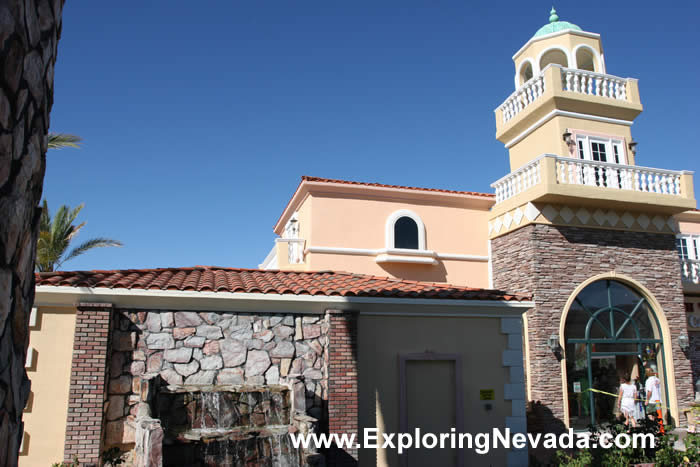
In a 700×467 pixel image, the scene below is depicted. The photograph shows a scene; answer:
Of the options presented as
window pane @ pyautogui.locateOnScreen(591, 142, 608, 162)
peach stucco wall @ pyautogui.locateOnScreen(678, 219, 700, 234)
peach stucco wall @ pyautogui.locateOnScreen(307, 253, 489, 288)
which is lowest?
peach stucco wall @ pyautogui.locateOnScreen(307, 253, 489, 288)

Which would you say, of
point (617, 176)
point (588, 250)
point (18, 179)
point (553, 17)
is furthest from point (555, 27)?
point (18, 179)

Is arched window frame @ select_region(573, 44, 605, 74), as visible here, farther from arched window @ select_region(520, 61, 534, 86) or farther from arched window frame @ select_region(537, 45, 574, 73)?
arched window @ select_region(520, 61, 534, 86)

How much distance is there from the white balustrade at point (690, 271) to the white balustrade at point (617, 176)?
3558 mm

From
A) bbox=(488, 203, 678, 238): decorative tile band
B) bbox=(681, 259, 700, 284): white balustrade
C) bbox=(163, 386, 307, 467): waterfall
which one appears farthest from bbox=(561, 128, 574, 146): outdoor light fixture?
bbox=(163, 386, 307, 467): waterfall

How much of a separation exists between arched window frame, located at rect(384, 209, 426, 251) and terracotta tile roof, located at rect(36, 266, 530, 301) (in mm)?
6249

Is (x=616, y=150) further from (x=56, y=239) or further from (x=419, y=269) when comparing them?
(x=56, y=239)

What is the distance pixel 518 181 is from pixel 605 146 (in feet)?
12.4

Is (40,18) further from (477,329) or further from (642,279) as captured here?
(642,279)

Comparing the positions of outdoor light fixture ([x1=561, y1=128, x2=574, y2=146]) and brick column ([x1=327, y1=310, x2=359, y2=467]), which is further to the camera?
outdoor light fixture ([x1=561, y1=128, x2=574, y2=146])

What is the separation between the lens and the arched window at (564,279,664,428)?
15.4 m

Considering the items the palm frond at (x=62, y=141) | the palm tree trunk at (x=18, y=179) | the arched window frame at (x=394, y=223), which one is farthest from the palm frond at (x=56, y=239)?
the palm tree trunk at (x=18, y=179)

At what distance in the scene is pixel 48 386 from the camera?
28.1 ft

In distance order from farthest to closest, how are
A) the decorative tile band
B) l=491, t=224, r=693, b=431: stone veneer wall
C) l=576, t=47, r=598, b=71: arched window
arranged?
1. l=576, t=47, r=598, b=71: arched window
2. the decorative tile band
3. l=491, t=224, r=693, b=431: stone veneer wall

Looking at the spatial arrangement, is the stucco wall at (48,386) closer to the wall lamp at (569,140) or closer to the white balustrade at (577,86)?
the wall lamp at (569,140)
